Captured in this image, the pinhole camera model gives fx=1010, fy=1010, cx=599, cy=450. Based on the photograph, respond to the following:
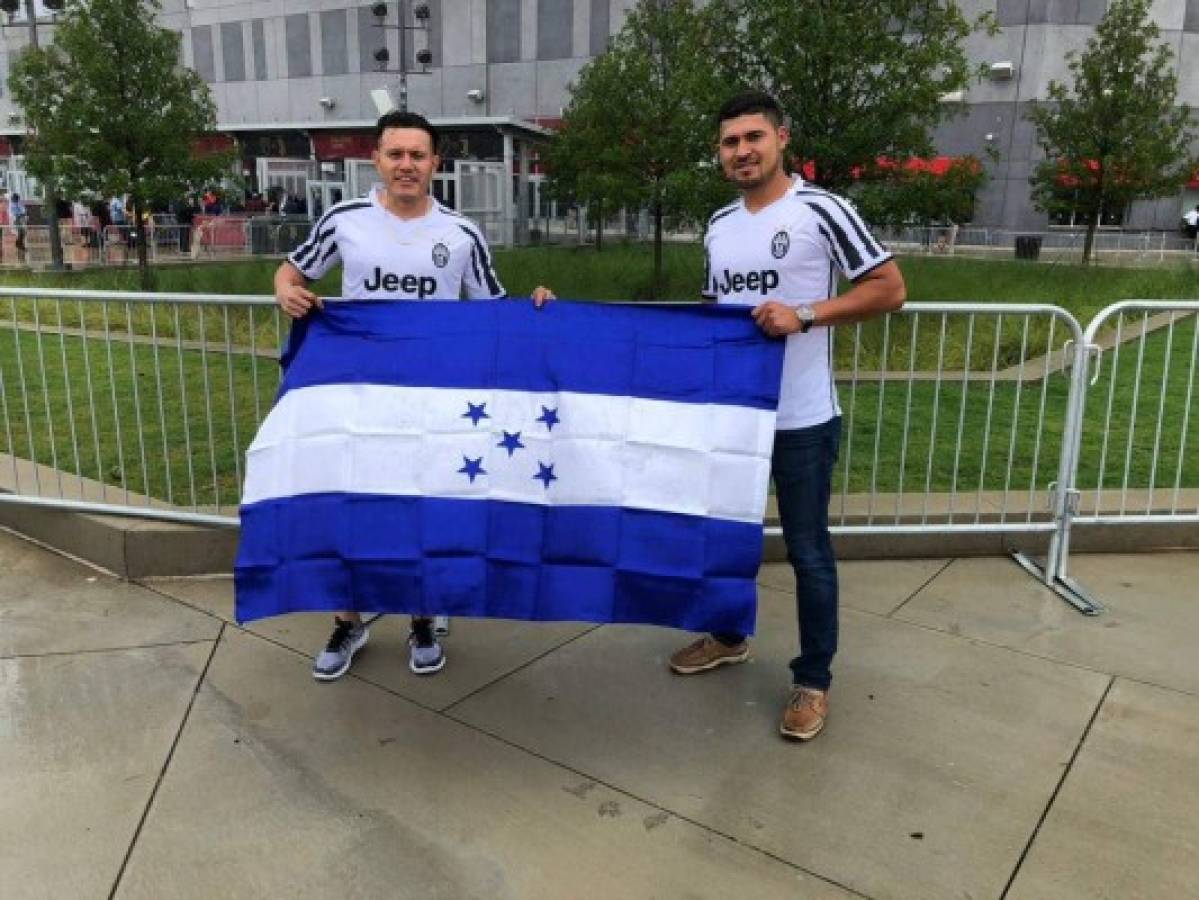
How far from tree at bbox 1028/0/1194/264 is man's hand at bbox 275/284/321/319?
24.2 metres

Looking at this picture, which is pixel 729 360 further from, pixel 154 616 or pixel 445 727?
pixel 154 616

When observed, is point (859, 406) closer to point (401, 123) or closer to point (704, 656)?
point (704, 656)

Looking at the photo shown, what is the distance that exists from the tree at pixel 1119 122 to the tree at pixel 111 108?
63.7ft

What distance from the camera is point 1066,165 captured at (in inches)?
982

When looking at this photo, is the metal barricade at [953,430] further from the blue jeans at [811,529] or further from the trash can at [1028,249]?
the trash can at [1028,249]

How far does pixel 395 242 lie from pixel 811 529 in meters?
1.90

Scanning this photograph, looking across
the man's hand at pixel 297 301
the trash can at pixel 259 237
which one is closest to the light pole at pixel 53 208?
the trash can at pixel 259 237

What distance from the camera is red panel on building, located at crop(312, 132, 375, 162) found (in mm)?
41281

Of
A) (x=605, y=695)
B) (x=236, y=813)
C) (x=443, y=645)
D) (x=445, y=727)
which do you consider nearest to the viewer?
(x=236, y=813)

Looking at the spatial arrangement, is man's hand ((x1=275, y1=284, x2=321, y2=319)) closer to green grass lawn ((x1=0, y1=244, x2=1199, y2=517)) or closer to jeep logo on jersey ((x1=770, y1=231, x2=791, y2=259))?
Result: green grass lawn ((x1=0, y1=244, x2=1199, y2=517))

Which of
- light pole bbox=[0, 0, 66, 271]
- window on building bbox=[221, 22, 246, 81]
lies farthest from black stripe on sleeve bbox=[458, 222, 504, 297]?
window on building bbox=[221, 22, 246, 81]

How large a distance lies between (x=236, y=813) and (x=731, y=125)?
2.74 m

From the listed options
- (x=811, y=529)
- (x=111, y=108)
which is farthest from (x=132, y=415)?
(x=111, y=108)

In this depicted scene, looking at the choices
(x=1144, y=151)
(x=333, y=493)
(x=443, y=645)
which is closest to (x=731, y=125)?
(x=333, y=493)
